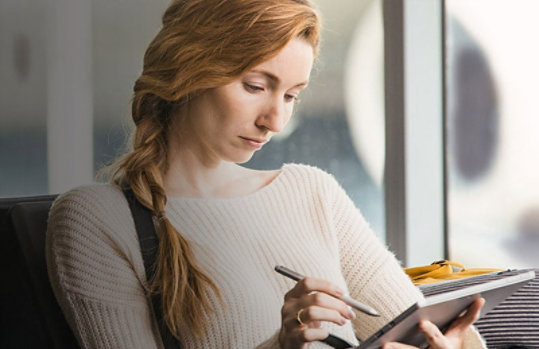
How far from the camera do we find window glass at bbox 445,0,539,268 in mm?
3027

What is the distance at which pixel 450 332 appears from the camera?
3.79 ft

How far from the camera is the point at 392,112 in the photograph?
128 inches

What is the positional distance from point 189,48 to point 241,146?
0.18 m

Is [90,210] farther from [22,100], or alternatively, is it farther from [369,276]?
[22,100]

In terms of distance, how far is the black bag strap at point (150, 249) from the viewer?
47.7 inches

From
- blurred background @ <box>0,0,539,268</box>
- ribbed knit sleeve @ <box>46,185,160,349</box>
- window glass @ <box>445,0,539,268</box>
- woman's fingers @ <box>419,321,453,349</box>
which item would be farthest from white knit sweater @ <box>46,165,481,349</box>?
window glass @ <box>445,0,539,268</box>

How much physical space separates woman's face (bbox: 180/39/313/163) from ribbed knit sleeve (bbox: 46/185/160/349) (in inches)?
7.9

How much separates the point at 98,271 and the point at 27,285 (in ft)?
0.57

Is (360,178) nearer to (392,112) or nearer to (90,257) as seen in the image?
(392,112)

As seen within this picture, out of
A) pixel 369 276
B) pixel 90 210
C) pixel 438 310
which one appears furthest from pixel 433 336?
pixel 90 210

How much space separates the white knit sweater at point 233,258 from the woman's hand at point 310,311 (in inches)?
3.9

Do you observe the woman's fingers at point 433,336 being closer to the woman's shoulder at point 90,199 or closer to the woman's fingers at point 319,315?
the woman's fingers at point 319,315

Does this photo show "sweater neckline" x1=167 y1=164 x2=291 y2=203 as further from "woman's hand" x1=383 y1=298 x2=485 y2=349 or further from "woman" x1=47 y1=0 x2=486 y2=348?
"woman's hand" x1=383 y1=298 x2=485 y2=349

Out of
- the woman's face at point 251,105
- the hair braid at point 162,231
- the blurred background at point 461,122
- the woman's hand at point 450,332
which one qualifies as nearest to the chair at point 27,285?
the hair braid at point 162,231
